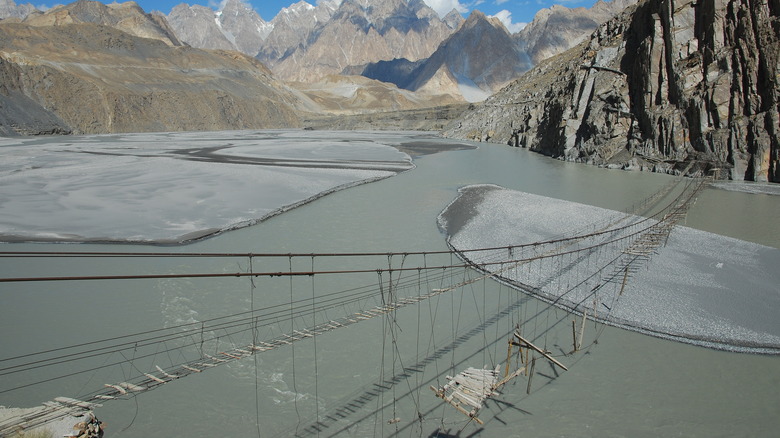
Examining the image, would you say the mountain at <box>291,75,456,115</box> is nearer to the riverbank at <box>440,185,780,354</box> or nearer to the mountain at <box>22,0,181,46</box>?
the mountain at <box>22,0,181,46</box>

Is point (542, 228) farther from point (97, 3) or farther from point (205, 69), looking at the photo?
point (97, 3)

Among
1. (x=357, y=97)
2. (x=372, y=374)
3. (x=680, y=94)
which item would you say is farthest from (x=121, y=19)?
(x=372, y=374)

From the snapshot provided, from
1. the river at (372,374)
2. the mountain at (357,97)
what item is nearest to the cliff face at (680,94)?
the river at (372,374)

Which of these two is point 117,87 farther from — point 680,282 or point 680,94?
point 680,282

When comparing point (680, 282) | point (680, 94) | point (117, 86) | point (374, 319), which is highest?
point (117, 86)

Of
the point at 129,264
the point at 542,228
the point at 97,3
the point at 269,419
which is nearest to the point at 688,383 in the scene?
the point at 269,419

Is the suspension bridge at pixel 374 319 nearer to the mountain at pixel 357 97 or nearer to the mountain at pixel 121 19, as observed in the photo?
the mountain at pixel 357 97
